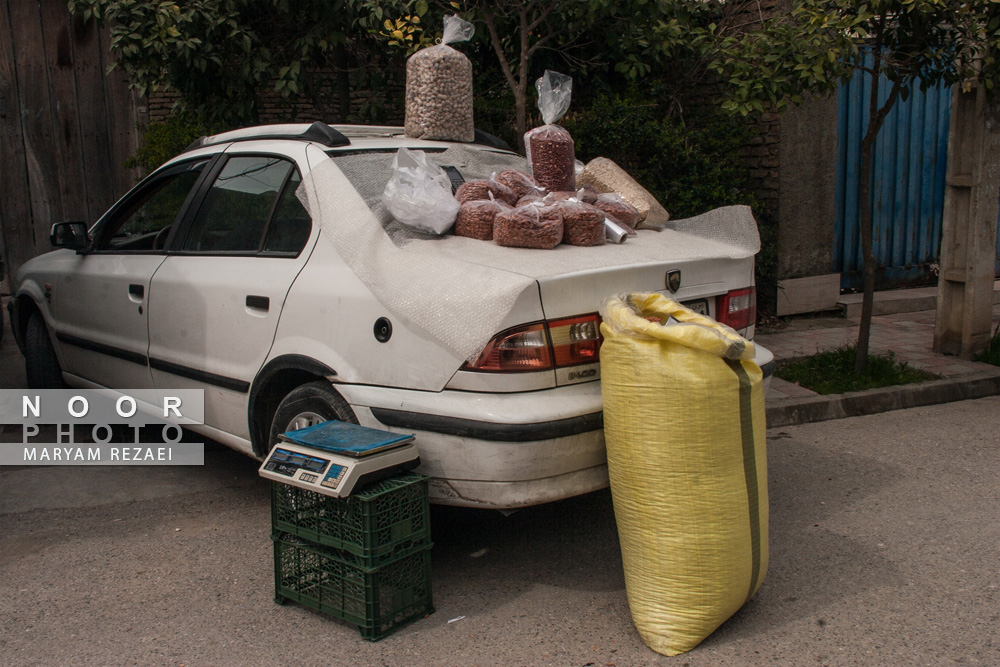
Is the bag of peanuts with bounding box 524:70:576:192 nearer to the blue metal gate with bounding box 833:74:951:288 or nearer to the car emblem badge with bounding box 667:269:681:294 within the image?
the car emblem badge with bounding box 667:269:681:294

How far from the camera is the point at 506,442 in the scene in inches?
115

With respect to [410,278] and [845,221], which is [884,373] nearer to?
[845,221]

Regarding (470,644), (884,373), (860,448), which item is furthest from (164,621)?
(884,373)

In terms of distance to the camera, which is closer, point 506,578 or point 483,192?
point 506,578

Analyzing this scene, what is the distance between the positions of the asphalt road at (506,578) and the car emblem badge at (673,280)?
3.64 ft

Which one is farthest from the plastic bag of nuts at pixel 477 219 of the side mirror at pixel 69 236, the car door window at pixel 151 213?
the side mirror at pixel 69 236

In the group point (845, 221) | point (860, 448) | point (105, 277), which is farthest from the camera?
point (845, 221)

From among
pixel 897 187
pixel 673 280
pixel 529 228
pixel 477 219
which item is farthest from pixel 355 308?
pixel 897 187

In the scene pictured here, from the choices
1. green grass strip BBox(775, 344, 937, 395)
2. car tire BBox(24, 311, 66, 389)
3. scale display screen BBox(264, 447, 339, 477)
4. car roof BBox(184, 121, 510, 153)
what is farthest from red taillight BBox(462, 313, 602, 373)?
car tire BBox(24, 311, 66, 389)

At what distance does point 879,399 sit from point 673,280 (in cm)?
309

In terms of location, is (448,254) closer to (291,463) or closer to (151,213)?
(291,463)

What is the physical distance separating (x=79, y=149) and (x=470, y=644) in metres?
7.07

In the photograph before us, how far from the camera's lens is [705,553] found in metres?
2.80

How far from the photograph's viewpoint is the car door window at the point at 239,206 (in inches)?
152
